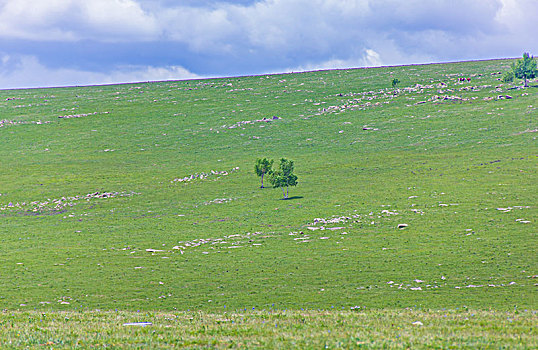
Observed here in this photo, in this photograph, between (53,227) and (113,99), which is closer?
(53,227)

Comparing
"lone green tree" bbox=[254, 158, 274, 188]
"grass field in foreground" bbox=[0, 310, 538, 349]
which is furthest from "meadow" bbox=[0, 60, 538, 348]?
"lone green tree" bbox=[254, 158, 274, 188]

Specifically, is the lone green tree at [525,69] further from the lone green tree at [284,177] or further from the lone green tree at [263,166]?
the lone green tree at [284,177]

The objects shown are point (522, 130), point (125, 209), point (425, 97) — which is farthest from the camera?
point (425, 97)

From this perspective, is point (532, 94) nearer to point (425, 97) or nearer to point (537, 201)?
point (425, 97)

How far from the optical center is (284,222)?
216ft

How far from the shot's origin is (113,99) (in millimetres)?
198500

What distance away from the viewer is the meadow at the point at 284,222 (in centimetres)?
2270

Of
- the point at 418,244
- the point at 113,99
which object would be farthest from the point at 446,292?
the point at 113,99

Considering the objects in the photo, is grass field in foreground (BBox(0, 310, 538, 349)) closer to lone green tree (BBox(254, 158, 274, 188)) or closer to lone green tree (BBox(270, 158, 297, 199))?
lone green tree (BBox(270, 158, 297, 199))

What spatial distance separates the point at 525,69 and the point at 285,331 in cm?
16221

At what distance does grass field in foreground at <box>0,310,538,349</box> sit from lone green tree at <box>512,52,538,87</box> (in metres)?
154

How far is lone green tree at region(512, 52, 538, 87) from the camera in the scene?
153087mm

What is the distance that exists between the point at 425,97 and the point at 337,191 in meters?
88.3

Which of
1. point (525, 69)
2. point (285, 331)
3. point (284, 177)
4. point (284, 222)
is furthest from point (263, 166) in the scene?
point (525, 69)
